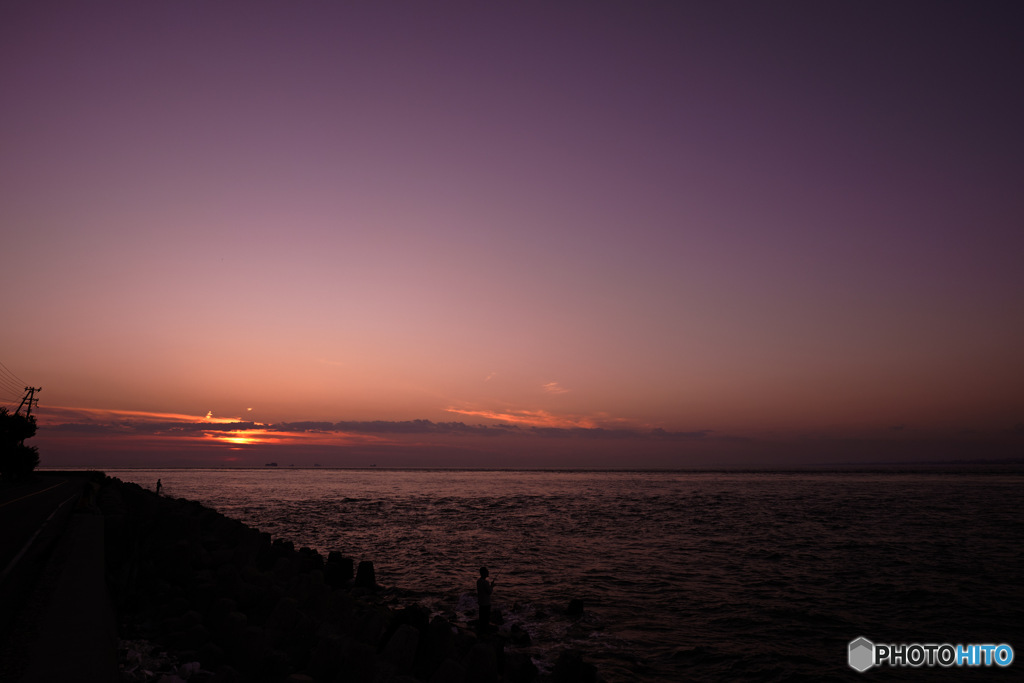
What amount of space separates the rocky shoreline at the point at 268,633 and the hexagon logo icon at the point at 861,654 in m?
7.47

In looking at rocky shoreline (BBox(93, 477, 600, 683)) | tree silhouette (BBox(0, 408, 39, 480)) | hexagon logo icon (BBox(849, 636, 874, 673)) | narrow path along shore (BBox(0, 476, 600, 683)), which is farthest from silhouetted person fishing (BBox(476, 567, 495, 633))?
tree silhouette (BBox(0, 408, 39, 480))

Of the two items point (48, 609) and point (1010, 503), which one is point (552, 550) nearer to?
point (48, 609)

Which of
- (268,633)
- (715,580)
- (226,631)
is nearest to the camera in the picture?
(226,631)

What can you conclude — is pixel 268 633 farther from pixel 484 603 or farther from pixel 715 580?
pixel 715 580

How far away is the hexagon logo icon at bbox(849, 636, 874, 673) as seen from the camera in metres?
13.4

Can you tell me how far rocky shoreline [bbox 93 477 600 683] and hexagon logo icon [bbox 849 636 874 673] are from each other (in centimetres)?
747

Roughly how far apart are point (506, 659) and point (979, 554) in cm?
2855

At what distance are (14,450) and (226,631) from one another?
2420 inches

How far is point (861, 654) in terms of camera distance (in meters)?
14.0

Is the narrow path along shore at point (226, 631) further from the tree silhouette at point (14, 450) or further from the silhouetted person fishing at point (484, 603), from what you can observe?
the tree silhouette at point (14, 450)

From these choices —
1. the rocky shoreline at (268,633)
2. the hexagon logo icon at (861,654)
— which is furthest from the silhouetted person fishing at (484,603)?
the hexagon logo icon at (861,654)

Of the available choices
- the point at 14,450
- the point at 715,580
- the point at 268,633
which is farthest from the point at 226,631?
the point at 14,450

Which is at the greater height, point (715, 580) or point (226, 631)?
point (226, 631)

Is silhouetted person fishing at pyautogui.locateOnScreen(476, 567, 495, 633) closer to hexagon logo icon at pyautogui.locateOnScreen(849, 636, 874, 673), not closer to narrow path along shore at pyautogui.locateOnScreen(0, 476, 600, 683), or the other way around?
narrow path along shore at pyautogui.locateOnScreen(0, 476, 600, 683)
